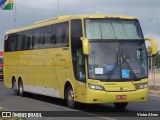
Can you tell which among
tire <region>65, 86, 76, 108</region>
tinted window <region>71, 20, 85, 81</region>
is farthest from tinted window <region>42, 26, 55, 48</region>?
tire <region>65, 86, 76, 108</region>

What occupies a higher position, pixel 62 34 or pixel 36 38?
pixel 62 34

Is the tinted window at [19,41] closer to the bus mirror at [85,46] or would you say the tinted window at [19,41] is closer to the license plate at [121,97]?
the bus mirror at [85,46]

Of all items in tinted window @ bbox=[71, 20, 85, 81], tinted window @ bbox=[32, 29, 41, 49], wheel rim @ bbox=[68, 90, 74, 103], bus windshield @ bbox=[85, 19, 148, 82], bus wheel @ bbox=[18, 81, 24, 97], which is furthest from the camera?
bus wheel @ bbox=[18, 81, 24, 97]

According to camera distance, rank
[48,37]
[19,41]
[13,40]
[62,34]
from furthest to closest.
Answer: [13,40] < [19,41] < [48,37] < [62,34]

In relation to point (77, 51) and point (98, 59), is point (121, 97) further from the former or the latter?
point (77, 51)

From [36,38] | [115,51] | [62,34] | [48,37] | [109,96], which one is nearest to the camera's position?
[109,96]

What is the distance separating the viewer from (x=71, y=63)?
58.3 ft

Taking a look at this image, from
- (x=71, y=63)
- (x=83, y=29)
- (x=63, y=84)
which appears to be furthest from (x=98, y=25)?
(x=63, y=84)

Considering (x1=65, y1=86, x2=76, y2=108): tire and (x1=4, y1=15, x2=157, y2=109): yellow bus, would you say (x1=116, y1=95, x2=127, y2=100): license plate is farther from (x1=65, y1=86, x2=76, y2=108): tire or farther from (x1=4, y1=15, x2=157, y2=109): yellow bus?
(x1=65, y1=86, x2=76, y2=108): tire

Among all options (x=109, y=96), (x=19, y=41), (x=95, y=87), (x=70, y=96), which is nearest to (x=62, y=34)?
(x=70, y=96)

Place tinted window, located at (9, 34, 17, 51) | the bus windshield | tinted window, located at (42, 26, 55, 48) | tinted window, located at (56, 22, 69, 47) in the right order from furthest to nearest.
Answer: tinted window, located at (9, 34, 17, 51) → tinted window, located at (42, 26, 55, 48) → tinted window, located at (56, 22, 69, 47) → the bus windshield

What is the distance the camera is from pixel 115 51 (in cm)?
1666

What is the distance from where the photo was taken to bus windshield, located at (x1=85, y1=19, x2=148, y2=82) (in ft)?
53.8

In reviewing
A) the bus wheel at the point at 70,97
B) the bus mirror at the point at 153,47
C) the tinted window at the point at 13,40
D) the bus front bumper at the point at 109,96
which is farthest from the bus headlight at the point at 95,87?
the tinted window at the point at 13,40
